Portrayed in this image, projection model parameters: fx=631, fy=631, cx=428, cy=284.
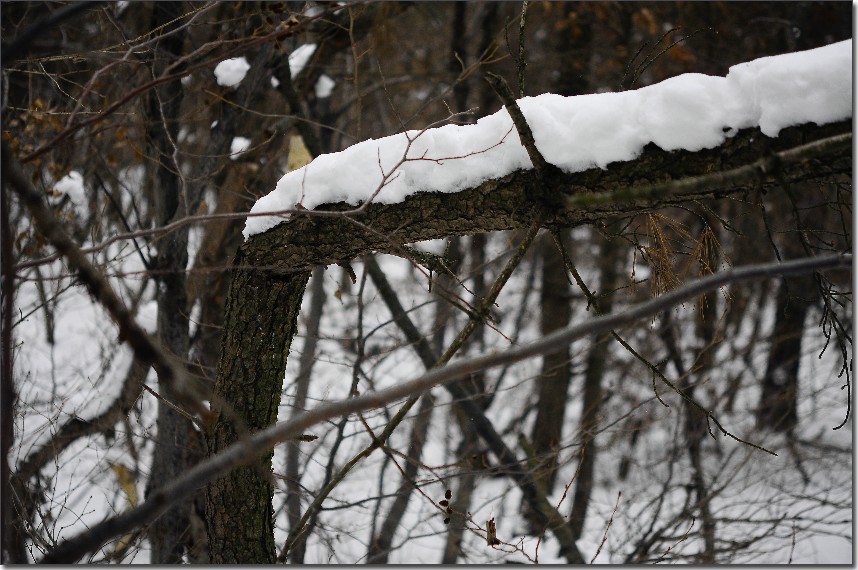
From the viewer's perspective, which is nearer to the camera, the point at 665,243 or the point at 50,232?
the point at 50,232

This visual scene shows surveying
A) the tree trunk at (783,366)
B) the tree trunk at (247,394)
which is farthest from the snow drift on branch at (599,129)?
the tree trunk at (783,366)

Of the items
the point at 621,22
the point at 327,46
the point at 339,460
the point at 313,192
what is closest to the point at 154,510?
the point at 313,192

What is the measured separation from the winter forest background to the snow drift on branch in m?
0.05

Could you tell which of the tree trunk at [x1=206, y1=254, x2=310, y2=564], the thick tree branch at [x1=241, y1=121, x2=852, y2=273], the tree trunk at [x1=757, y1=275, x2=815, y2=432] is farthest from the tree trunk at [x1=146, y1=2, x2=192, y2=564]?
the tree trunk at [x1=757, y1=275, x2=815, y2=432]

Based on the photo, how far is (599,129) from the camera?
73.2 inches

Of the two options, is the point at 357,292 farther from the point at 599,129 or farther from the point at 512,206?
the point at 599,129

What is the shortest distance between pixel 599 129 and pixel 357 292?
193 inches

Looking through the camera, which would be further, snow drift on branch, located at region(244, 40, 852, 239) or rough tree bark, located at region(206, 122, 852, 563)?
rough tree bark, located at region(206, 122, 852, 563)

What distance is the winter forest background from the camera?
182 centimetres

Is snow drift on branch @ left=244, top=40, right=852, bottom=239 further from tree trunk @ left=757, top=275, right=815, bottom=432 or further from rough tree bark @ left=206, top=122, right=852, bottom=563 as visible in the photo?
tree trunk @ left=757, top=275, right=815, bottom=432

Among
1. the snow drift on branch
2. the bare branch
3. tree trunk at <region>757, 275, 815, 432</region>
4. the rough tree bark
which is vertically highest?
tree trunk at <region>757, 275, 815, 432</region>

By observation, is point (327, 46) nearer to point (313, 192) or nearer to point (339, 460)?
point (313, 192)

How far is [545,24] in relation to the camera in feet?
26.4

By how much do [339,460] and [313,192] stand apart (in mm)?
4895
